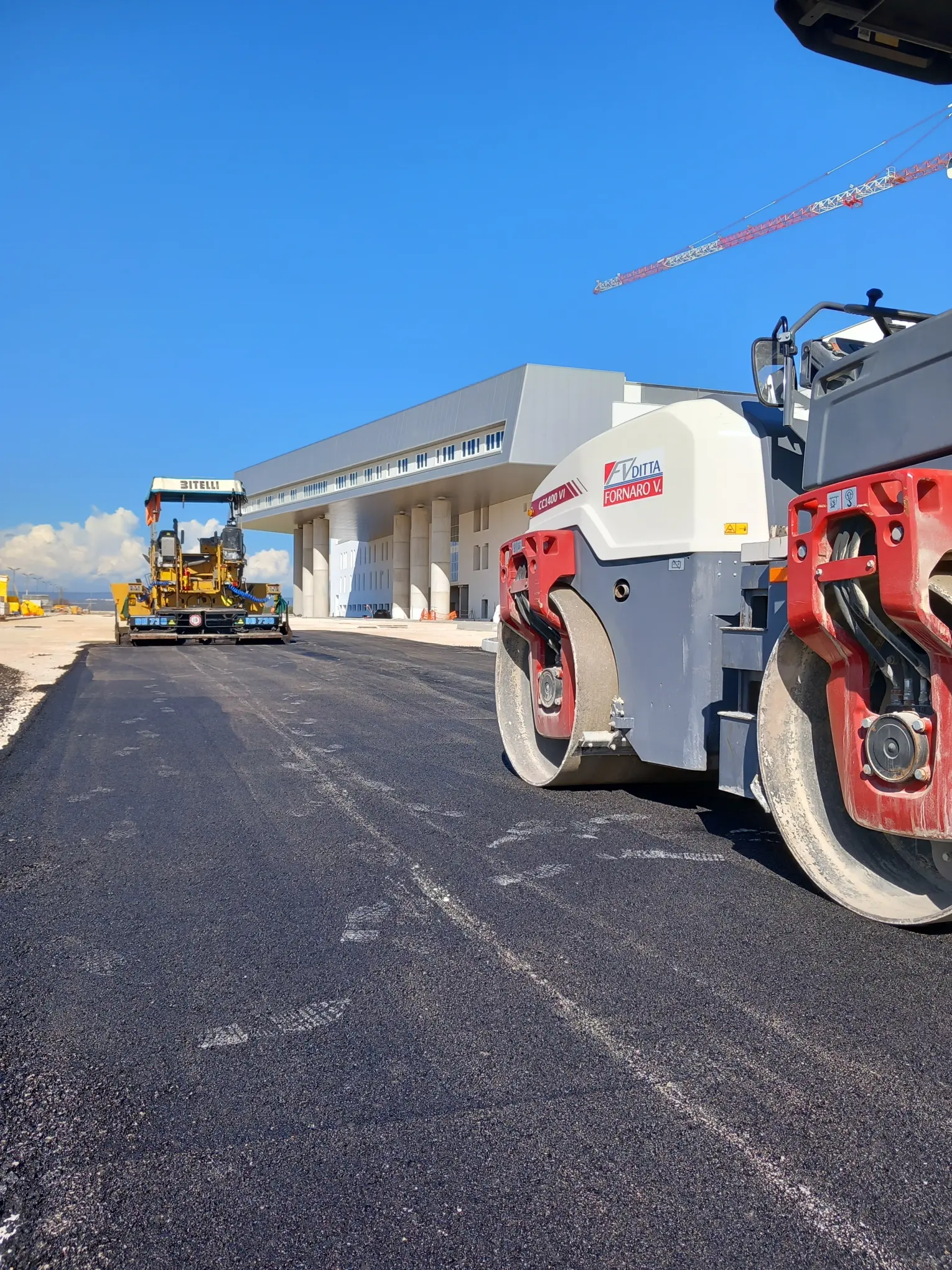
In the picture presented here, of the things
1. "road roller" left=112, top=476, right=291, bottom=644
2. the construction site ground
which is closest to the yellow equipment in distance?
the construction site ground

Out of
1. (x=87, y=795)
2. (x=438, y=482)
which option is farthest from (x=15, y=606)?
(x=87, y=795)

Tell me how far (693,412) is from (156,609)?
771 inches

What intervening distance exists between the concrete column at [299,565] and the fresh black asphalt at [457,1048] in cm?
5694

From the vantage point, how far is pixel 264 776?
668 centimetres

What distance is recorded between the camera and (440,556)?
44.2 meters

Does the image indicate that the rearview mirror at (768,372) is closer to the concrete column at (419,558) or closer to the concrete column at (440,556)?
the concrete column at (440,556)

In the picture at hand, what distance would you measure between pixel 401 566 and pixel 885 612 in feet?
154

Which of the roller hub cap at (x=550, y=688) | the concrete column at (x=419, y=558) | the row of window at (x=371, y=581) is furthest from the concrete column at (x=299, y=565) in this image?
the roller hub cap at (x=550, y=688)

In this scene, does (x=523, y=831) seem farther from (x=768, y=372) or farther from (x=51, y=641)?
(x=51, y=641)

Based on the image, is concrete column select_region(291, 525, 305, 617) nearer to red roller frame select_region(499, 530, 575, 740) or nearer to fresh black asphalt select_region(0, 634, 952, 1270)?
red roller frame select_region(499, 530, 575, 740)

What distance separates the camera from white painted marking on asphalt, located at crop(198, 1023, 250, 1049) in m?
2.77

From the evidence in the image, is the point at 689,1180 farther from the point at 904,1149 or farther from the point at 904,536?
the point at 904,536

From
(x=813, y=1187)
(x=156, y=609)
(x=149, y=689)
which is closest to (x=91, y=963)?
(x=813, y=1187)

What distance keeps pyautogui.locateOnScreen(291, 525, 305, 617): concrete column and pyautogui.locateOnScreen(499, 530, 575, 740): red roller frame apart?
55535mm
